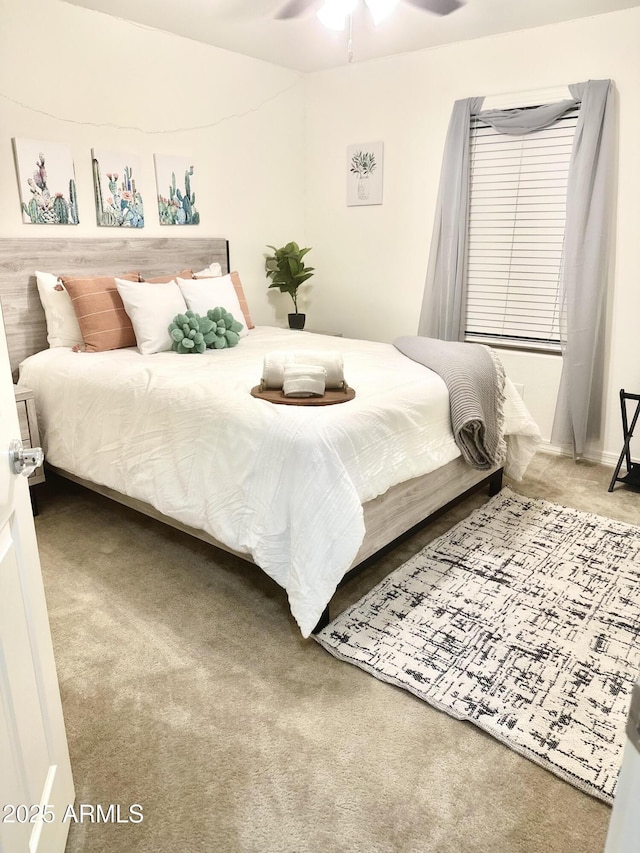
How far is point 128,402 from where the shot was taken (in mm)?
2602

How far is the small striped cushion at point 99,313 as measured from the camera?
3.17 meters

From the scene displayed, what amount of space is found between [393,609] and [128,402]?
1.39 m

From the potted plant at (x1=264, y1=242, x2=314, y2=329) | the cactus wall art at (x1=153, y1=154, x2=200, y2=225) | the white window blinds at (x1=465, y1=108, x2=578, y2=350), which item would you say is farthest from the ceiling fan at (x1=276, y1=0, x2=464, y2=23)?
the potted plant at (x1=264, y1=242, x2=314, y2=329)

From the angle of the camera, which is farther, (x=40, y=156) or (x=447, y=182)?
(x=447, y=182)

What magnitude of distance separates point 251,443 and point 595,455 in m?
2.59

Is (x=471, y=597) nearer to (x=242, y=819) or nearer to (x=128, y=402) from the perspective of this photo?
(x=242, y=819)

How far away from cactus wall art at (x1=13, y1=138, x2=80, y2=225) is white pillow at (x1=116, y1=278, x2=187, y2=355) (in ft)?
1.83

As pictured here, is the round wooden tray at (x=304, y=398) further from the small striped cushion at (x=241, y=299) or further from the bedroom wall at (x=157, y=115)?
the bedroom wall at (x=157, y=115)

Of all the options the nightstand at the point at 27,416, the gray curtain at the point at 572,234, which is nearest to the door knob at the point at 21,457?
the nightstand at the point at 27,416

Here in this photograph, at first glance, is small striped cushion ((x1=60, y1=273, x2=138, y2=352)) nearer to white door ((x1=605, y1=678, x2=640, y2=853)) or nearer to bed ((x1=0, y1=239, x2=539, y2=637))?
bed ((x1=0, y1=239, x2=539, y2=637))

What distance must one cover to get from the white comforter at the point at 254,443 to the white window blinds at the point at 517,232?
3.83 ft

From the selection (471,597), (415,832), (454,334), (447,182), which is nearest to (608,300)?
(454,334)

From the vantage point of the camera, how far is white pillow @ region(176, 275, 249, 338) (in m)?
3.41

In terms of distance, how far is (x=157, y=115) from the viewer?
373 centimetres
